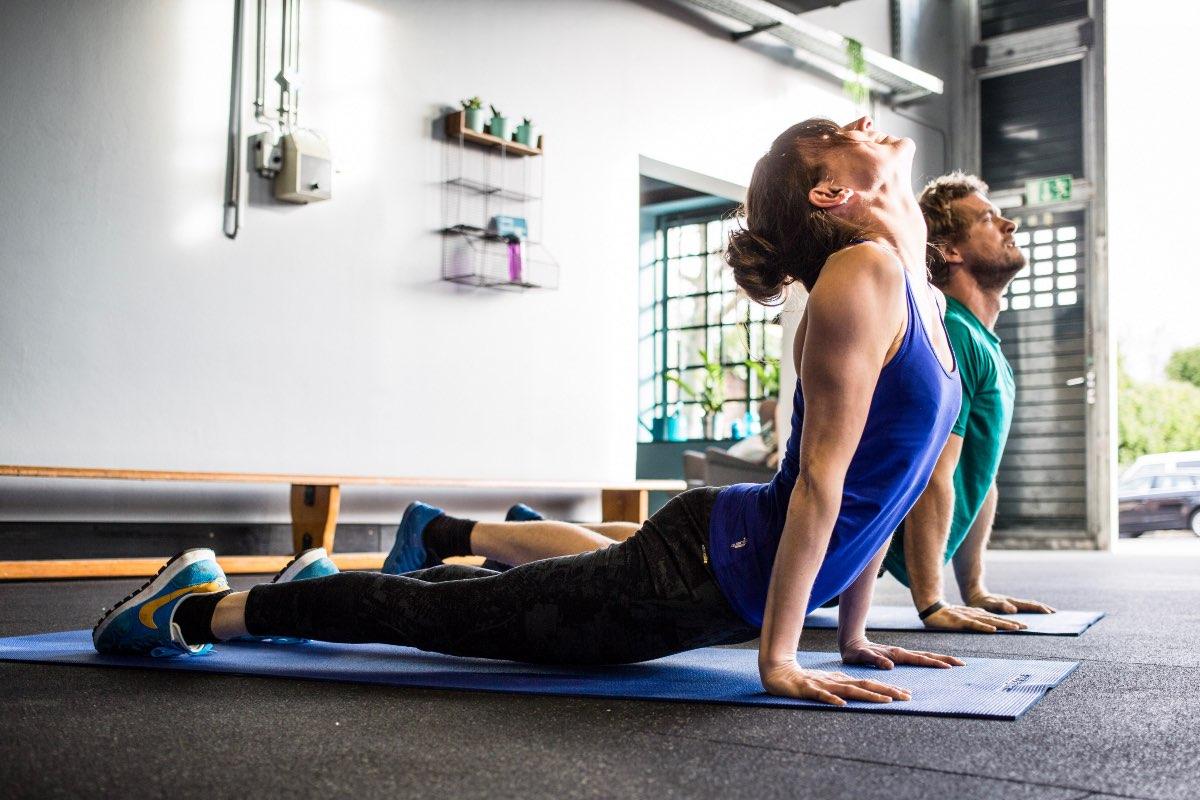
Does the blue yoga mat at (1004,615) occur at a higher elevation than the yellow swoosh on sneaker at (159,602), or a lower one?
lower

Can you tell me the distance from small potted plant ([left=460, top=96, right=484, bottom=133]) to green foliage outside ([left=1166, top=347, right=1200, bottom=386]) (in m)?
15.1

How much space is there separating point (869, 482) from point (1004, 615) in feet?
4.76

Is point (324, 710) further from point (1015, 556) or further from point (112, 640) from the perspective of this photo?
point (1015, 556)

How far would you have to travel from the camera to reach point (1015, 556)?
6.91m

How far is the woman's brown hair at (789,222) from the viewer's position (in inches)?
61.3

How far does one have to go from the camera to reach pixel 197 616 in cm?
176

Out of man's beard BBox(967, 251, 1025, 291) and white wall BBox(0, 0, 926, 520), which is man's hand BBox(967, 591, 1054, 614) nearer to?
man's beard BBox(967, 251, 1025, 291)

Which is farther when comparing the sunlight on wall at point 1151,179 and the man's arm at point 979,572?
the sunlight on wall at point 1151,179

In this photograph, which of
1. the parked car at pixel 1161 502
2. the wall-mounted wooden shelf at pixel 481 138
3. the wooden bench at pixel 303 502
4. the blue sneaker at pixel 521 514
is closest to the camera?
the blue sneaker at pixel 521 514

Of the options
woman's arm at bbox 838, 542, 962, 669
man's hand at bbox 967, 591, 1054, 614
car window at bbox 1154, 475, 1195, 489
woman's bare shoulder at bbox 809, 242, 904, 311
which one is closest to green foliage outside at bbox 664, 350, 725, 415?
car window at bbox 1154, 475, 1195, 489

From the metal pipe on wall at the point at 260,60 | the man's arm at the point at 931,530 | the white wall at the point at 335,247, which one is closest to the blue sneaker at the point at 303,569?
the man's arm at the point at 931,530

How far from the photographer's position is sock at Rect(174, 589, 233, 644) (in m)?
1.75

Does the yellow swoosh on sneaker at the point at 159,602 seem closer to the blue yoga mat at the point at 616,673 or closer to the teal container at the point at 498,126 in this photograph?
the blue yoga mat at the point at 616,673

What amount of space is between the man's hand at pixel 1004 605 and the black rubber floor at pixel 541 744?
3.37 feet
